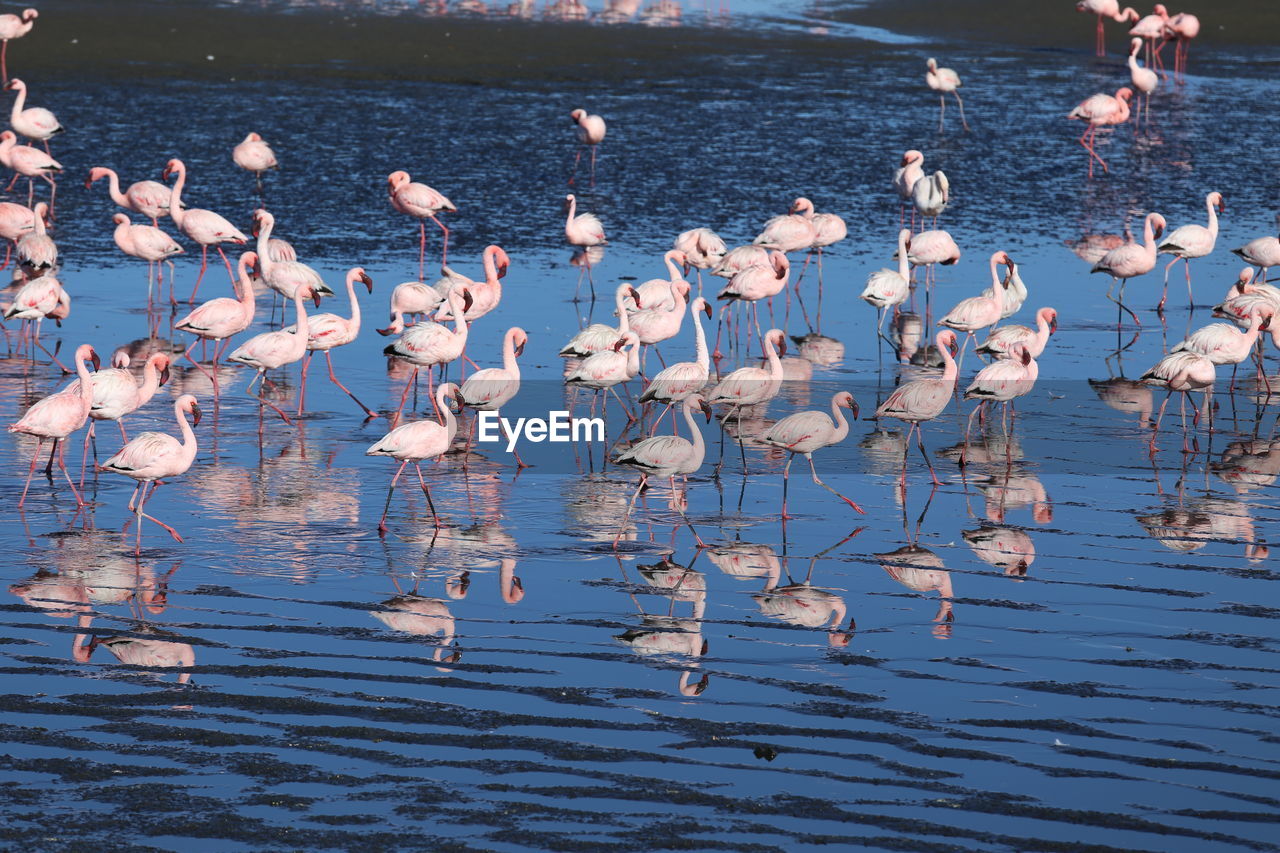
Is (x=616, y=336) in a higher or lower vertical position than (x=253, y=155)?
lower

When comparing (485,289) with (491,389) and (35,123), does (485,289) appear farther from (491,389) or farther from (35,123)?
(35,123)

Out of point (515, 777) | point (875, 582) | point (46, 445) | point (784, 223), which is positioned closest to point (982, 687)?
point (875, 582)

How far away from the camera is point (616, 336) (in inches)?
475

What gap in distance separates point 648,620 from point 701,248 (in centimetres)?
726

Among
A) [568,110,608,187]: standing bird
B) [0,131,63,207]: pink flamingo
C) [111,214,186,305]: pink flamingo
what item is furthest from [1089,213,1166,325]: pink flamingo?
[0,131,63,207]: pink flamingo

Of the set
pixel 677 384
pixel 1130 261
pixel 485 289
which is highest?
pixel 1130 261

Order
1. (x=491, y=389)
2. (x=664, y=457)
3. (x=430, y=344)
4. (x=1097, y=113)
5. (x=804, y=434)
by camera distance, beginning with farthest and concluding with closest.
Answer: (x=1097, y=113) → (x=430, y=344) → (x=491, y=389) → (x=804, y=434) → (x=664, y=457)

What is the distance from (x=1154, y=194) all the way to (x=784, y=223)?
682cm


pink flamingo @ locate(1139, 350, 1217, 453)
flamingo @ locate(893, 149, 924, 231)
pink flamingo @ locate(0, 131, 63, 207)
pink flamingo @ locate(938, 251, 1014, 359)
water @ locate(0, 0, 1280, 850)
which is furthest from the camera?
pink flamingo @ locate(0, 131, 63, 207)

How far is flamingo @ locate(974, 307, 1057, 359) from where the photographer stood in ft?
39.8

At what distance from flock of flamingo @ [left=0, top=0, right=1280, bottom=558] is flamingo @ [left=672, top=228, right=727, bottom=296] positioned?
2cm

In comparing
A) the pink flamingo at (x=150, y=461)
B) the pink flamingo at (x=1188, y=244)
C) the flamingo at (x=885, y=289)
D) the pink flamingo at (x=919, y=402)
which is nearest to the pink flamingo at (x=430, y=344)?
the pink flamingo at (x=150, y=461)

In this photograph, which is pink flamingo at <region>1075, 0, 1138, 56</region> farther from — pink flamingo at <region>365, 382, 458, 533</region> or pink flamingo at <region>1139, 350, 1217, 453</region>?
pink flamingo at <region>365, 382, 458, 533</region>

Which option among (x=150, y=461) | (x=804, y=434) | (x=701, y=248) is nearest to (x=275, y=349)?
(x=150, y=461)
